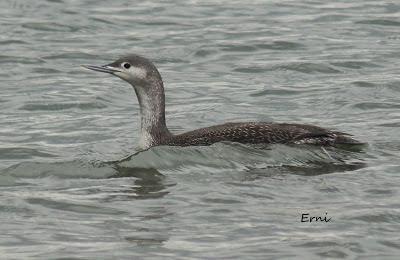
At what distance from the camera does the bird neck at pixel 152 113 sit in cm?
1427

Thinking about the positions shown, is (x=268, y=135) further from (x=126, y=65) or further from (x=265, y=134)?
(x=126, y=65)

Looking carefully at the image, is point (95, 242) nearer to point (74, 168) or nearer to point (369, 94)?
point (74, 168)

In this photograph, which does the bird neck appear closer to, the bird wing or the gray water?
the gray water

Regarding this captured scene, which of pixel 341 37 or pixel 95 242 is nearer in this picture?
pixel 95 242

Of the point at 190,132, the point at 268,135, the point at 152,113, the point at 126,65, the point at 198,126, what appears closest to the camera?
the point at 268,135

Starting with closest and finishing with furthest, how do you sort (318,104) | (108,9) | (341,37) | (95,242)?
(95,242)
(318,104)
(341,37)
(108,9)

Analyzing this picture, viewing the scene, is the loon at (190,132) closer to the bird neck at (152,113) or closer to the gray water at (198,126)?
the bird neck at (152,113)

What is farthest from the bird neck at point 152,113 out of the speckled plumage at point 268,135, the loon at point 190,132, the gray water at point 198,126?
the speckled plumage at point 268,135

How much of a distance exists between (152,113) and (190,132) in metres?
0.60

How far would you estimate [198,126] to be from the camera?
15.4 meters

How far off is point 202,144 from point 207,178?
3.30 ft

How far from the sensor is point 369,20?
21.3 m

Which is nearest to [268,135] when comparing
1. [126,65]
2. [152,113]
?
[152,113]

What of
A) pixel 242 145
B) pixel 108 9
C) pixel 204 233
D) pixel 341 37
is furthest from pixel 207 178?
pixel 108 9
